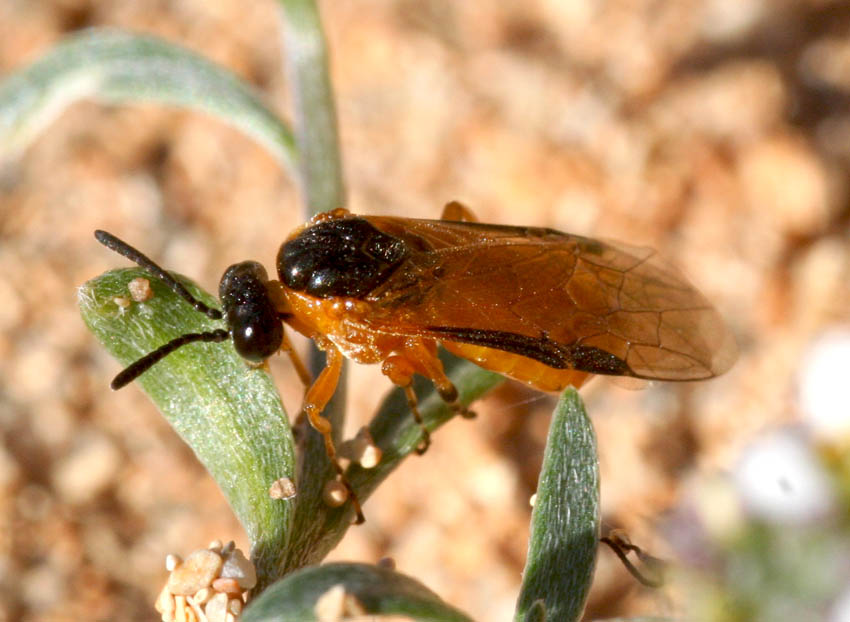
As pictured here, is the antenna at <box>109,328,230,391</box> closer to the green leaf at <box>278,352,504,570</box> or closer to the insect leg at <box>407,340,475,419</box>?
the green leaf at <box>278,352,504,570</box>

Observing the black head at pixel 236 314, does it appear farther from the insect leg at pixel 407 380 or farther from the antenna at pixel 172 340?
the insect leg at pixel 407 380

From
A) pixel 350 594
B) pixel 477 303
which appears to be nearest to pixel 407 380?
pixel 477 303

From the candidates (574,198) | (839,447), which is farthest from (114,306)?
(574,198)

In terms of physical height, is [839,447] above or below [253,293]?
below

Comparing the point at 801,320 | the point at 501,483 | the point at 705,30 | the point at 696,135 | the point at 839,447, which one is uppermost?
the point at 705,30

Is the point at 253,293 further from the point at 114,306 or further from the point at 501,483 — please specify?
the point at 501,483

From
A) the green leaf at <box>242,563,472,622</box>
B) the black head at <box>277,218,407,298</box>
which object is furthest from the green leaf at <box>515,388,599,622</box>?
the black head at <box>277,218,407,298</box>
